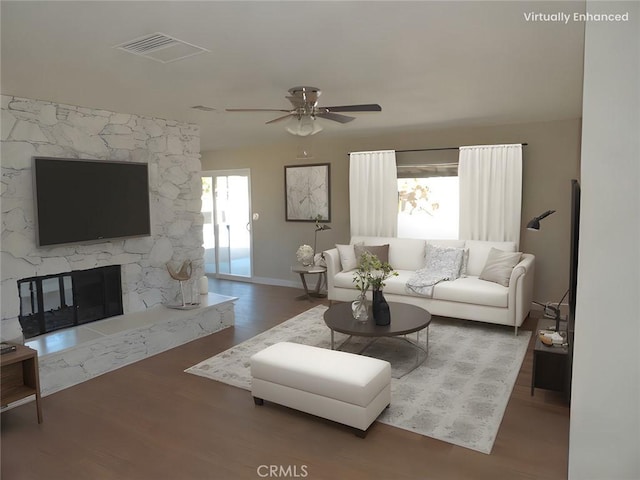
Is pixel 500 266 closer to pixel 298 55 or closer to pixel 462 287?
pixel 462 287

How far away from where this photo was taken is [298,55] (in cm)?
279

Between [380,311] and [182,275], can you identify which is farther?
[182,275]

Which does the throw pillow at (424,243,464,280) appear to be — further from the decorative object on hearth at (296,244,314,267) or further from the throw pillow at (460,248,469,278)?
the decorative object on hearth at (296,244,314,267)

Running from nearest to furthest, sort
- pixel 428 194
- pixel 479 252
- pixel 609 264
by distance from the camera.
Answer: pixel 609 264, pixel 479 252, pixel 428 194

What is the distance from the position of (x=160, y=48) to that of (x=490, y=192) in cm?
441

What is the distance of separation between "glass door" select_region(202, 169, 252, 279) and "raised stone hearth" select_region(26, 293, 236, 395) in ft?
9.47

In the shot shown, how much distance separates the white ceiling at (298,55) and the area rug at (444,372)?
7.96ft

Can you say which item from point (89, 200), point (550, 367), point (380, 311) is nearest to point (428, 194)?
point (380, 311)

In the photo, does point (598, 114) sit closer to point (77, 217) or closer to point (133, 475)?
point (133, 475)

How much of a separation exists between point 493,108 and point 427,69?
1763 mm

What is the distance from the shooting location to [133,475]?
99.7 inches

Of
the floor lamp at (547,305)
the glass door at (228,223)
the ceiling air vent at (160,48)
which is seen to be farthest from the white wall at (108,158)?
the floor lamp at (547,305)

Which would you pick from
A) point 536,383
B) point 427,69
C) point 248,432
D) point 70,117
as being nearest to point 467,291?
point 536,383

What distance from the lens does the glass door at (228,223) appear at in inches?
312
